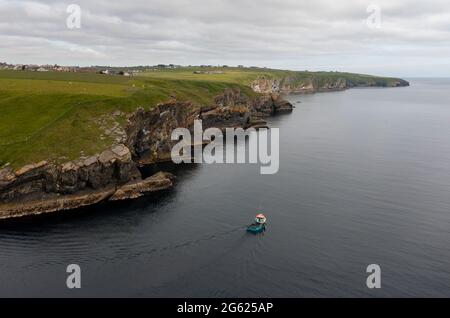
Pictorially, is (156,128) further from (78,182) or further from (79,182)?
(78,182)

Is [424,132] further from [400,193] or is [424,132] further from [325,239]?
[325,239]

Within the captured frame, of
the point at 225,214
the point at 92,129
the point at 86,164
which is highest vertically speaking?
the point at 92,129

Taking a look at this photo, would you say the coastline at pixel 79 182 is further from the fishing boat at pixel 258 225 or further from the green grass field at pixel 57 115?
the fishing boat at pixel 258 225

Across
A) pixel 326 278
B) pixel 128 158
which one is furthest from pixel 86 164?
pixel 326 278

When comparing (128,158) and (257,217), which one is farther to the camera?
(128,158)

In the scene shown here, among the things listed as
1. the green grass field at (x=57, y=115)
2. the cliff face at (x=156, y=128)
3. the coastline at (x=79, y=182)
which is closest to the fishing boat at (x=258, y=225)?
the coastline at (x=79, y=182)

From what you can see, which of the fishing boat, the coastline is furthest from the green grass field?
the fishing boat
